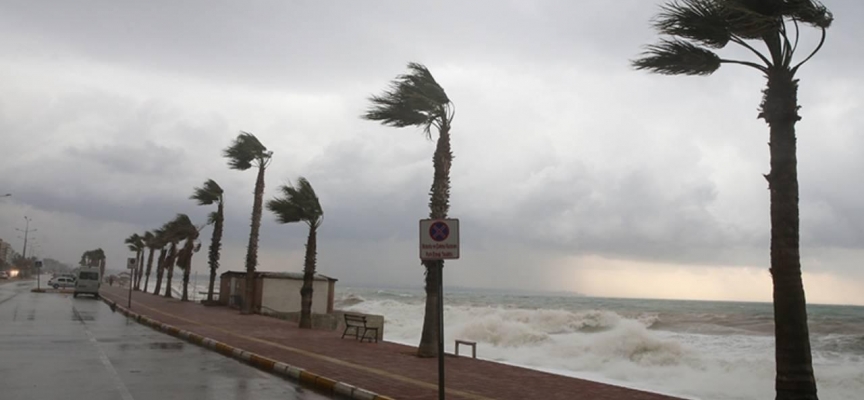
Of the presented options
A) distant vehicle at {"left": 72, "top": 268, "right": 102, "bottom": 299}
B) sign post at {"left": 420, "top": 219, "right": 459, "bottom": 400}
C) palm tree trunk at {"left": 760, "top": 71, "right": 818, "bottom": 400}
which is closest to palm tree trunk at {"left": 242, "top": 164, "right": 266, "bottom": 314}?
distant vehicle at {"left": 72, "top": 268, "right": 102, "bottom": 299}

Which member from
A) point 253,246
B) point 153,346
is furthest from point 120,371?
point 253,246

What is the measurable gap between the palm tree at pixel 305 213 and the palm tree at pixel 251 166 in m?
8.55

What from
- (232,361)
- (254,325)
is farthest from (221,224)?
(232,361)

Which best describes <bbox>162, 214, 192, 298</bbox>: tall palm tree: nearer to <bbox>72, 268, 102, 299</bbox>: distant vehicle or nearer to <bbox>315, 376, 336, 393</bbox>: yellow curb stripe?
<bbox>72, 268, 102, 299</bbox>: distant vehicle

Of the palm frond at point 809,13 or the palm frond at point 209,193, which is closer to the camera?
the palm frond at point 809,13

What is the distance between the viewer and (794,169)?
8211 mm

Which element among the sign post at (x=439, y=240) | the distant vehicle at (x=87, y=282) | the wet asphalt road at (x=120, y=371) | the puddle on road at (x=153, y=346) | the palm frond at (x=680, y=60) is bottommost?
the puddle on road at (x=153, y=346)

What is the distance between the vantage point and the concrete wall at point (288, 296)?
3178 cm

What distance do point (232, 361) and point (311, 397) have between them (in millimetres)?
4654

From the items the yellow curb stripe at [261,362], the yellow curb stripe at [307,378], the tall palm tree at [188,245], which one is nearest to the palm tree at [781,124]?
the yellow curb stripe at [307,378]

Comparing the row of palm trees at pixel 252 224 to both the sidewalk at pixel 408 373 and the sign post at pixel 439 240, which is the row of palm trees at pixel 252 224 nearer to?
the sidewalk at pixel 408 373

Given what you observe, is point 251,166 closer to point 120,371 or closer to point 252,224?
point 252,224

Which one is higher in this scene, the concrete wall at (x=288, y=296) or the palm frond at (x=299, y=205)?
the palm frond at (x=299, y=205)

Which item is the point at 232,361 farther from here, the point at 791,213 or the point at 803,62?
the point at 803,62
